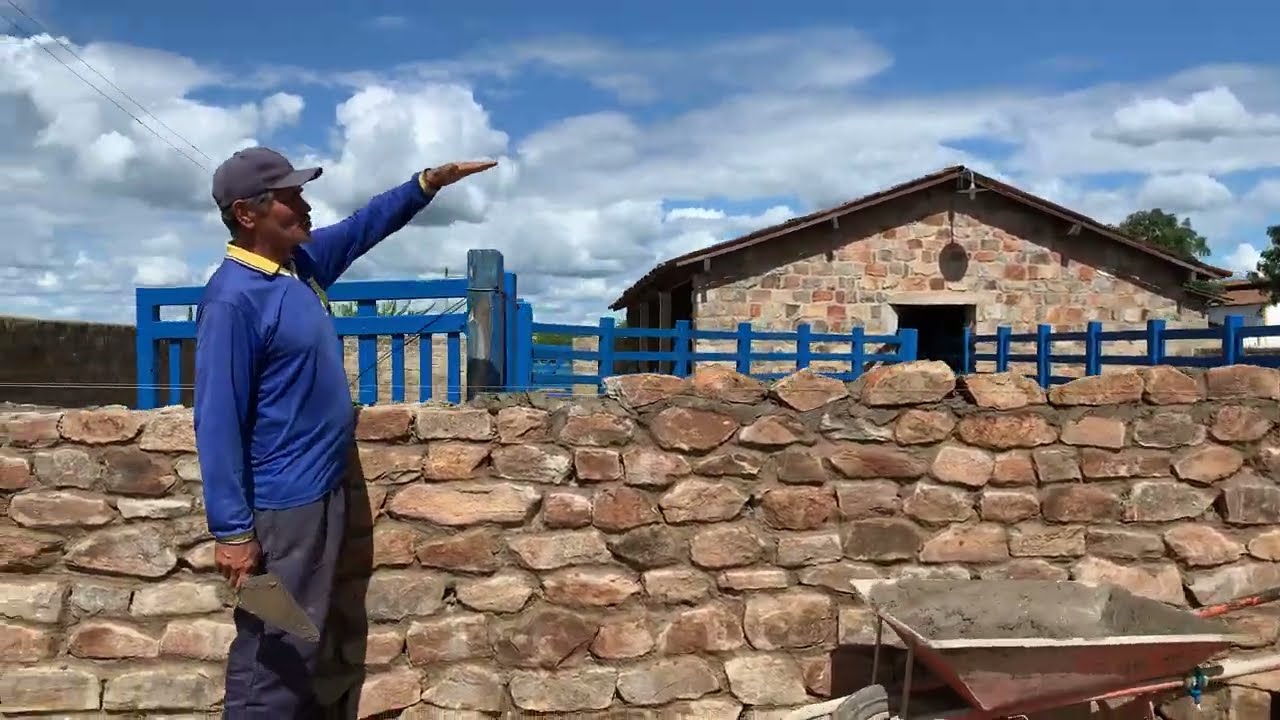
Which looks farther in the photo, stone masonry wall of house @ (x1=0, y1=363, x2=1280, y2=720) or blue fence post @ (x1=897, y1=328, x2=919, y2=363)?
blue fence post @ (x1=897, y1=328, x2=919, y2=363)

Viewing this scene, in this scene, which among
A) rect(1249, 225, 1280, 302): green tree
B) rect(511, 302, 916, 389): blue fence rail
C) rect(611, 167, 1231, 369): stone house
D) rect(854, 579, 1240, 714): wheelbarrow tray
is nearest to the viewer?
rect(854, 579, 1240, 714): wheelbarrow tray

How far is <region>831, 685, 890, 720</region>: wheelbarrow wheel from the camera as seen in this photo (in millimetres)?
3268

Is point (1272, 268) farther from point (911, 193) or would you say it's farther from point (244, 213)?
point (244, 213)

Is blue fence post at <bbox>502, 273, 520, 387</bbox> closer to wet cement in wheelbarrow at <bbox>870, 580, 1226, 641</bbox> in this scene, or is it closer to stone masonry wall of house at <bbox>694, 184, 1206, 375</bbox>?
wet cement in wheelbarrow at <bbox>870, 580, 1226, 641</bbox>

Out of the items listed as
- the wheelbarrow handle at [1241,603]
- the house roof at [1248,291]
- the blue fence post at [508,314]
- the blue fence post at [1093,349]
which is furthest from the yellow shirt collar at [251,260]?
the house roof at [1248,291]

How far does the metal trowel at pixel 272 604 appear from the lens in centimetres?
268

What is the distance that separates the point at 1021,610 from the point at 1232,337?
5888mm

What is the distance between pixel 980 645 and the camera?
9.68ft

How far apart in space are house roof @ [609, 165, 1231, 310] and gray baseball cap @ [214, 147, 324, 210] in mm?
9080

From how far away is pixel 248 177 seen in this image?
9.17 ft

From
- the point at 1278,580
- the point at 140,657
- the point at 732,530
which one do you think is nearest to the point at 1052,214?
the point at 1278,580

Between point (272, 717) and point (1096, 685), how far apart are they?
8.35 ft

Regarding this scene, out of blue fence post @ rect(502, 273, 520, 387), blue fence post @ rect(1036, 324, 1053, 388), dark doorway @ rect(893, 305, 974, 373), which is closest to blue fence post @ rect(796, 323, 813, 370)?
blue fence post @ rect(1036, 324, 1053, 388)

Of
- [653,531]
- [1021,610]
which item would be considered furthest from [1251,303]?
[653,531]
